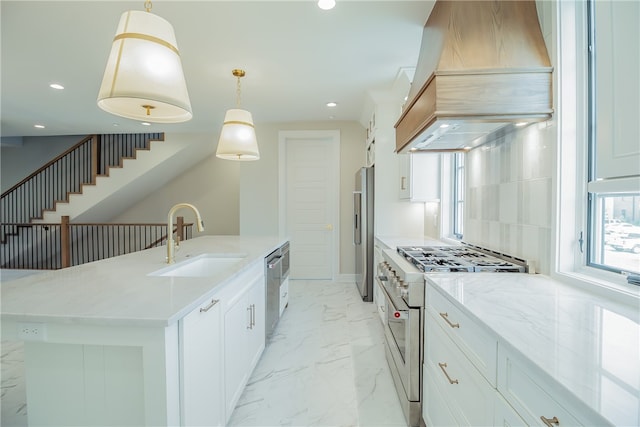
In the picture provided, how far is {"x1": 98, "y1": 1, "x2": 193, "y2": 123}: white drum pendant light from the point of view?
51.9 inches

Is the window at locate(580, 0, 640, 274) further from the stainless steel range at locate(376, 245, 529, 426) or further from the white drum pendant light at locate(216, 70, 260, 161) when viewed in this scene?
the white drum pendant light at locate(216, 70, 260, 161)

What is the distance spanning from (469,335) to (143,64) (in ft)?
5.82

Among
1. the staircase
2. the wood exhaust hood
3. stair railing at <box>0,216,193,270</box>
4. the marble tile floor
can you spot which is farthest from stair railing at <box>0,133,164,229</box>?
the wood exhaust hood

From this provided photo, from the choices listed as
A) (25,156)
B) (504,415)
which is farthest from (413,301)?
(25,156)

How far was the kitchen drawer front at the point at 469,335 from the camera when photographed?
1.00 metres

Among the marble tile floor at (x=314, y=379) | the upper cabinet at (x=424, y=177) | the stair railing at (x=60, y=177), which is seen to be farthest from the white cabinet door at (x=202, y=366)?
the stair railing at (x=60, y=177)

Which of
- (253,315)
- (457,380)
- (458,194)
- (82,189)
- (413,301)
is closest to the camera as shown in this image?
(457,380)

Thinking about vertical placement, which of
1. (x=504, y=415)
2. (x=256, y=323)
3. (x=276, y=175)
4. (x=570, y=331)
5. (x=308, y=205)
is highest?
(x=276, y=175)

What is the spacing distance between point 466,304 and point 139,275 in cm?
164

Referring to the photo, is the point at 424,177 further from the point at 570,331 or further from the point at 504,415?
the point at 504,415

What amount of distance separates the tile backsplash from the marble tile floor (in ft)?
4.18

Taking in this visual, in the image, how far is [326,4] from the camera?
6.77ft

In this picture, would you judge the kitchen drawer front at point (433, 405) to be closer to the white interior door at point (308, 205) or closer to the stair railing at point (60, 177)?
the white interior door at point (308, 205)

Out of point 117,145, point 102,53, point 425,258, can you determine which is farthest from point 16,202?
point 425,258
